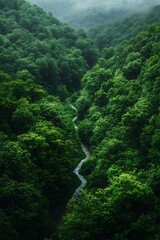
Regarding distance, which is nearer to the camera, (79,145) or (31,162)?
(31,162)

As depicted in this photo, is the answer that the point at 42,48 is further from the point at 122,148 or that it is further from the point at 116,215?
the point at 116,215

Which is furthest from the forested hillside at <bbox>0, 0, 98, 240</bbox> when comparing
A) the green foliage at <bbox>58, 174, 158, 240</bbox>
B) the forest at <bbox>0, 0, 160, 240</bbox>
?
the green foliage at <bbox>58, 174, 158, 240</bbox>

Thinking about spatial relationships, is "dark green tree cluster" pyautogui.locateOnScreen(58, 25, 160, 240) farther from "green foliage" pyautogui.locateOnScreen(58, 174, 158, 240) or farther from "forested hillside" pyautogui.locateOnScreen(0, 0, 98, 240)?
"forested hillside" pyautogui.locateOnScreen(0, 0, 98, 240)

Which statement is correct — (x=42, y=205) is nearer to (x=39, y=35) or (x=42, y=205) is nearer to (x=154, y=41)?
(x=154, y=41)

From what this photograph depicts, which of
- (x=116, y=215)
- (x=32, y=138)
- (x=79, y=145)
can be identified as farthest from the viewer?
(x=79, y=145)

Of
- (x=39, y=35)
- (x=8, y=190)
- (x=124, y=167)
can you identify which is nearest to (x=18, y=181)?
(x=8, y=190)

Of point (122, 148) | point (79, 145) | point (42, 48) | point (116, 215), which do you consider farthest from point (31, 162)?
point (42, 48)

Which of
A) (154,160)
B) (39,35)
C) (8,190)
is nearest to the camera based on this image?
(8,190)
